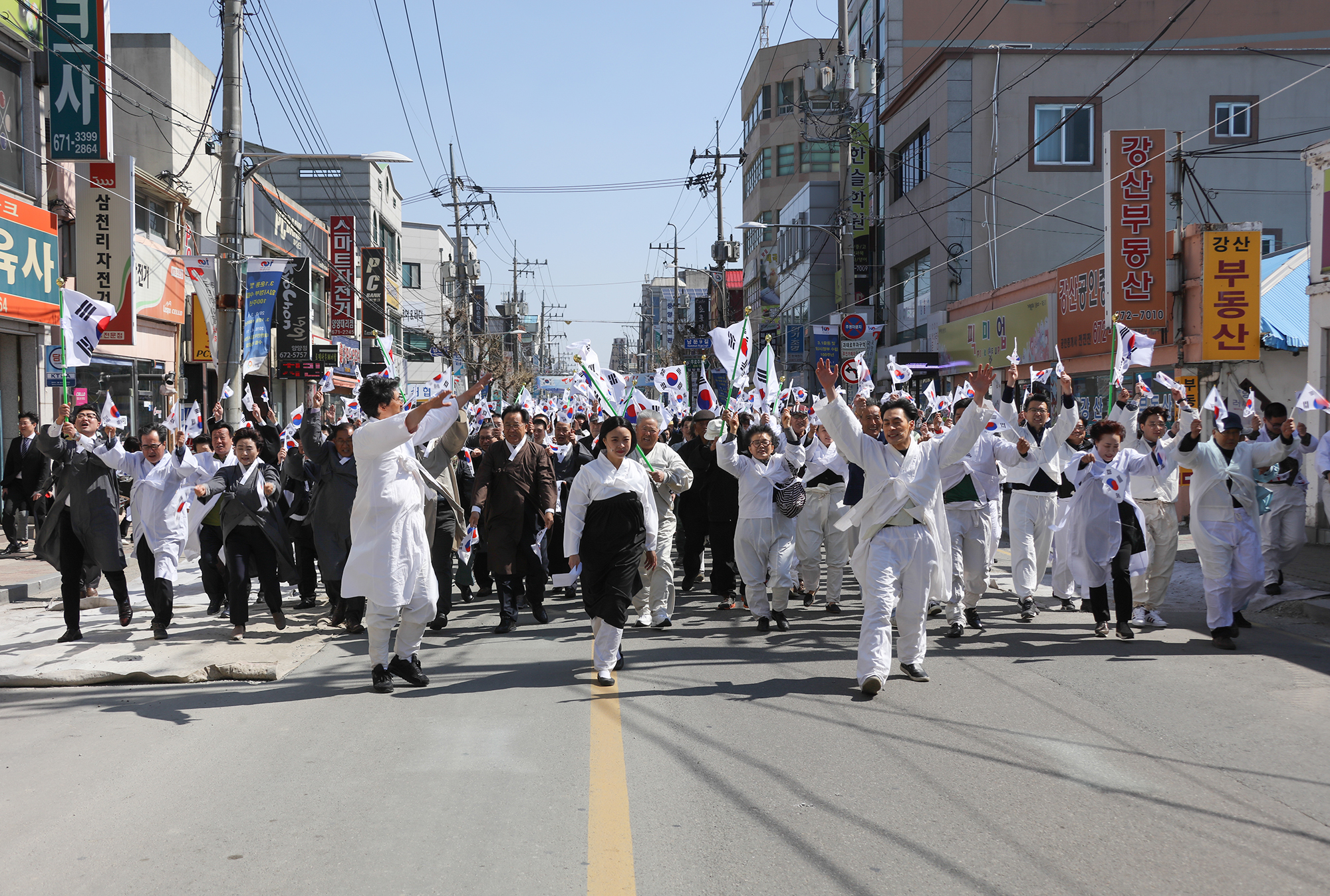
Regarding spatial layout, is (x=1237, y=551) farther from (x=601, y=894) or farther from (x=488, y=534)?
(x=601, y=894)

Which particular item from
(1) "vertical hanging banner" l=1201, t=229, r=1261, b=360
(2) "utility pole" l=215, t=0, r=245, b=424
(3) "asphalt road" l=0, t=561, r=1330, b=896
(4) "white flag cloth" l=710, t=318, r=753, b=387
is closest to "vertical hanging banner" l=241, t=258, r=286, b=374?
(2) "utility pole" l=215, t=0, r=245, b=424

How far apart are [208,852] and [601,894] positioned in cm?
153

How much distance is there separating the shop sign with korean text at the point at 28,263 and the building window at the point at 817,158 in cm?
4984

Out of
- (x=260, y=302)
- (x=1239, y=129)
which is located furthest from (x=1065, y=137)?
(x=260, y=302)

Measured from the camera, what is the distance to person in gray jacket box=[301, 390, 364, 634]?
29.7ft

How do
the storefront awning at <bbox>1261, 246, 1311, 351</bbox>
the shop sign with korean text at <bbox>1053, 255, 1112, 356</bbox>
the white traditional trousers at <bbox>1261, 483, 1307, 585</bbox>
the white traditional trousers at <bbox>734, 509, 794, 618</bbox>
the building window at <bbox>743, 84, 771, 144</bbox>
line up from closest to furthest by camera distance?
the white traditional trousers at <bbox>734, 509, 794, 618</bbox> < the white traditional trousers at <bbox>1261, 483, 1307, 585</bbox> < the storefront awning at <bbox>1261, 246, 1311, 351</bbox> < the shop sign with korean text at <bbox>1053, 255, 1112, 356</bbox> < the building window at <bbox>743, 84, 771, 144</bbox>

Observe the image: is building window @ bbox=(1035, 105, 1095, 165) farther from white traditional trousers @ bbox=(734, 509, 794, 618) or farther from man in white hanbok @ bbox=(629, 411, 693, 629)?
white traditional trousers @ bbox=(734, 509, 794, 618)

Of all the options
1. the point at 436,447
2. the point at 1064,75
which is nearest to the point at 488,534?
the point at 436,447

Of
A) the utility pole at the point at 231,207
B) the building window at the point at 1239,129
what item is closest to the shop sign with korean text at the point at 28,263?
the utility pole at the point at 231,207

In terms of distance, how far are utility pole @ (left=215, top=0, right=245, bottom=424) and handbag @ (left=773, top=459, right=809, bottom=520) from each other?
8.02m

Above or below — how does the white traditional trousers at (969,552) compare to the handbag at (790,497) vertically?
below

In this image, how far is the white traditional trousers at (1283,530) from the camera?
33.2ft

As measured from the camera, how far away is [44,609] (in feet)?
33.6

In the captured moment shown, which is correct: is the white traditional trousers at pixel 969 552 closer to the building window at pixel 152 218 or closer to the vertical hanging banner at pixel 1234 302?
the vertical hanging banner at pixel 1234 302
